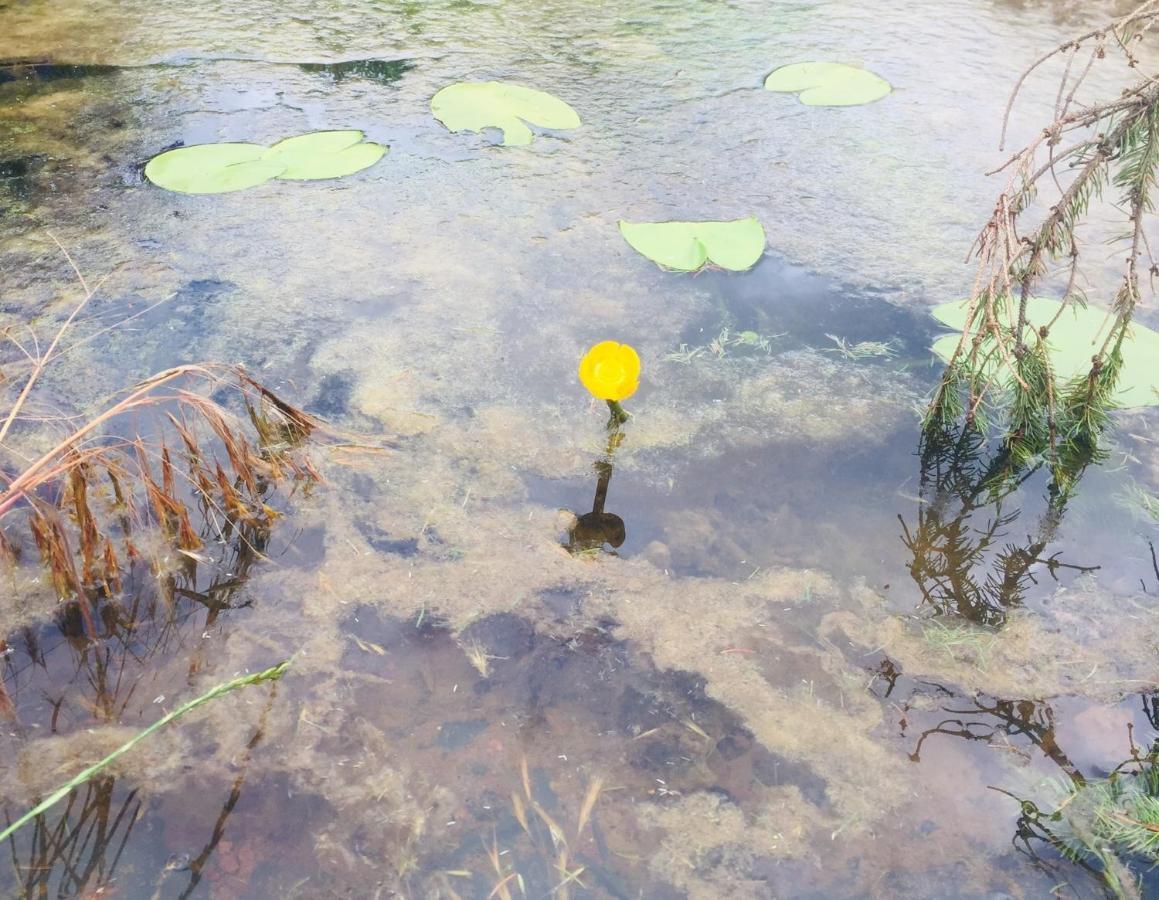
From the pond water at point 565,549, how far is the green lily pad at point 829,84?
9 centimetres

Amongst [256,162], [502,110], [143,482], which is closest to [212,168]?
[256,162]

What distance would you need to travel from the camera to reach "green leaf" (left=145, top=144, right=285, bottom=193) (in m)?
2.75

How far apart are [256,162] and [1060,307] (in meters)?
2.22

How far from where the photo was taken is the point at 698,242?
2.54 meters

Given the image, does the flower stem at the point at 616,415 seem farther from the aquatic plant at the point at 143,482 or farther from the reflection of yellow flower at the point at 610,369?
the aquatic plant at the point at 143,482

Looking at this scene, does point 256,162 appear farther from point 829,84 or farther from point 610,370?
point 829,84

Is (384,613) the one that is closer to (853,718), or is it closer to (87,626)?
(87,626)

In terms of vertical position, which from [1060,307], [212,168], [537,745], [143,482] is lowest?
[537,745]

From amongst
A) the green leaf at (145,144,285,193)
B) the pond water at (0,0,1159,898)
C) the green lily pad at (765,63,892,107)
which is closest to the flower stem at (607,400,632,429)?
the pond water at (0,0,1159,898)

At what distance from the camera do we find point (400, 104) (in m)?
3.16

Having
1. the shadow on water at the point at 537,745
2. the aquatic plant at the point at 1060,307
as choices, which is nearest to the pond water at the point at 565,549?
the shadow on water at the point at 537,745

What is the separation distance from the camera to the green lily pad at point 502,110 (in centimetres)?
303

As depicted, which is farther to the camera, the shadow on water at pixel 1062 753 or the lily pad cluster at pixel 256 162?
the lily pad cluster at pixel 256 162

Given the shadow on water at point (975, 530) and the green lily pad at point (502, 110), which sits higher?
the green lily pad at point (502, 110)
